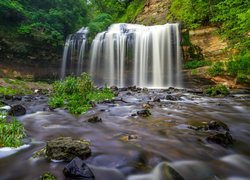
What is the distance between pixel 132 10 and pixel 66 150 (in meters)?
30.9

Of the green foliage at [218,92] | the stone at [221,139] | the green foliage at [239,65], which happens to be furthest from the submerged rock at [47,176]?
the green foliage at [239,65]

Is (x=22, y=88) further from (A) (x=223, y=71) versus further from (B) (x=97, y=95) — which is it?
(A) (x=223, y=71)

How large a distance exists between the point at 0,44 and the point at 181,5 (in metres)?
16.9

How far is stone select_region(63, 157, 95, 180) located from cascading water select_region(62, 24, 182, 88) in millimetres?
16689

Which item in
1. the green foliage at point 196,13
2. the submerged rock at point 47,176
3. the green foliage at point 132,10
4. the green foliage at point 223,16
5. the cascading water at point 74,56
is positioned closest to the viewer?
the submerged rock at point 47,176

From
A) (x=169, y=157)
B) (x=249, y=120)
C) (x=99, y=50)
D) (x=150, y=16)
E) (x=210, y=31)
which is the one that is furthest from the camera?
(x=150, y=16)

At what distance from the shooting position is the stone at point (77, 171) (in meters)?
2.97

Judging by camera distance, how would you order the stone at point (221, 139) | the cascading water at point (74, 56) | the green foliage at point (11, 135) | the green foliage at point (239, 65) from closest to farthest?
1. the green foliage at point (11, 135)
2. the stone at point (221, 139)
3. the green foliage at point (239, 65)
4. the cascading water at point (74, 56)

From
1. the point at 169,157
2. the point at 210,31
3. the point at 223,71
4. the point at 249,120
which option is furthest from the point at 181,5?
the point at 169,157

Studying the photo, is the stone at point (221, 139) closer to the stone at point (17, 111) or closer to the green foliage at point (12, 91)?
the stone at point (17, 111)

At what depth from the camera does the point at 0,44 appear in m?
19.5

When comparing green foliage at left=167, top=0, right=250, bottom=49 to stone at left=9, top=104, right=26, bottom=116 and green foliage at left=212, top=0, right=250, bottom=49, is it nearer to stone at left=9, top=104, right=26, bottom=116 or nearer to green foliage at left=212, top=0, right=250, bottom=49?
green foliage at left=212, top=0, right=250, bottom=49

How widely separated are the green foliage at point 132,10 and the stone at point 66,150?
2861 centimetres

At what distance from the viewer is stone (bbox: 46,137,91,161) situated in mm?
3434
